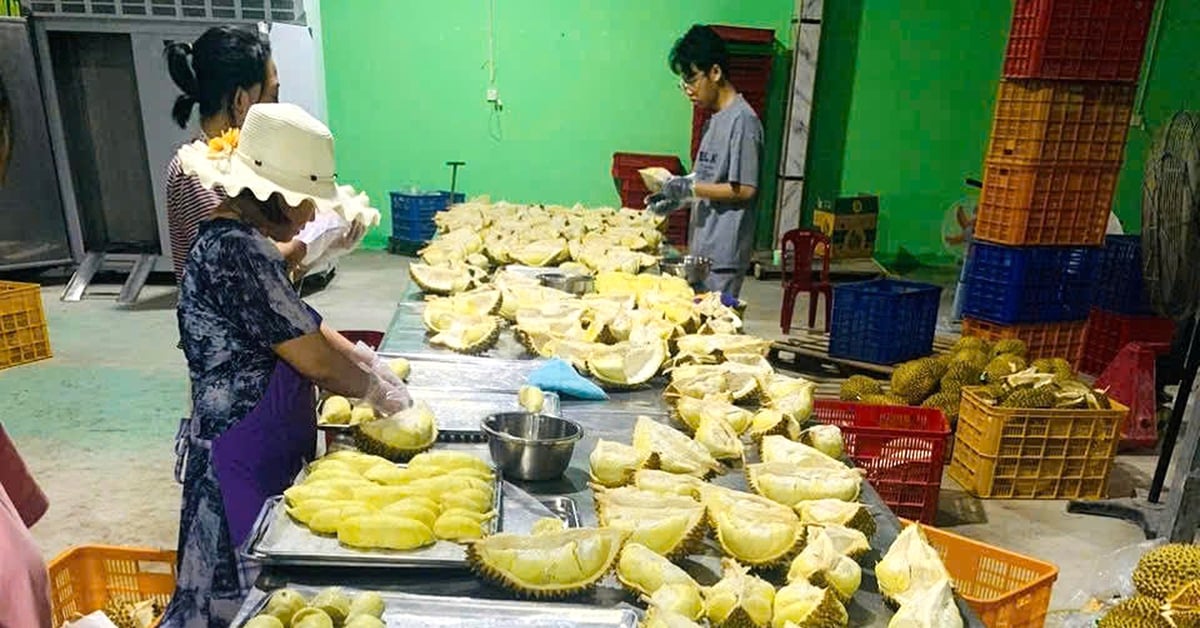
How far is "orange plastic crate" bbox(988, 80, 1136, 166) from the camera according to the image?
17.4ft

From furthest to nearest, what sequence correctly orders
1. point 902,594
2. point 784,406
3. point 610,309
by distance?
point 610,309
point 784,406
point 902,594

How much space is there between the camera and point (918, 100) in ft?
32.6

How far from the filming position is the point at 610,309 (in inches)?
130

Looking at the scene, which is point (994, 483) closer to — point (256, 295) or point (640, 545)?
point (640, 545)

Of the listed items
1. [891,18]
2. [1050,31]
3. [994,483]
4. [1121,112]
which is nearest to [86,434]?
[994,483]

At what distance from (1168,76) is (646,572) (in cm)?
1157

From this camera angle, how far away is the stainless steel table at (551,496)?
1587 mm

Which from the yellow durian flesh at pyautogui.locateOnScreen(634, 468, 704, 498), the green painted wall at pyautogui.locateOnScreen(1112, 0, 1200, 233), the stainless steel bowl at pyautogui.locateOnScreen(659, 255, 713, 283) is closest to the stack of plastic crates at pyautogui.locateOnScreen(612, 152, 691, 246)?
the stainless steel bowl at pyautogui.locateOnScreen(659, 255, 713, 283)

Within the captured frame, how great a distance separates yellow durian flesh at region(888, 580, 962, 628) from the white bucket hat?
173cm

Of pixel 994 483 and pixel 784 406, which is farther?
pixel 994 483

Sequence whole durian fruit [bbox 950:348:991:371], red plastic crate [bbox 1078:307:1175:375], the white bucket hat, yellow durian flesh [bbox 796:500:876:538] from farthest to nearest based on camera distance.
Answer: red plastic crate [bbox 1078:307:1175:375]
whole durian fruit [bbox 950:348:991:371]
the white bucket hat
yellow durian flesh [bbox 796:500:876:538]

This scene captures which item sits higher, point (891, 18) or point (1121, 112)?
point (891, 18)

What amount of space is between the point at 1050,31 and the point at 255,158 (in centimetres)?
524

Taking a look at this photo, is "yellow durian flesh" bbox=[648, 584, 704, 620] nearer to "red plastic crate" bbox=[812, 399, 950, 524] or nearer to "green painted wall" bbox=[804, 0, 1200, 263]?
"red plastic crate" bbox=[812, 399, 950, 524]
